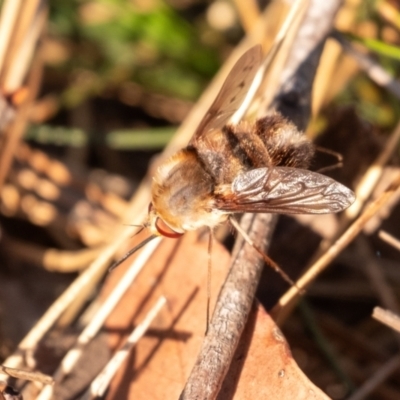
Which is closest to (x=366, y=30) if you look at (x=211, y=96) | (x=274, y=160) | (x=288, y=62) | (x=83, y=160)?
(x=211, y=96)

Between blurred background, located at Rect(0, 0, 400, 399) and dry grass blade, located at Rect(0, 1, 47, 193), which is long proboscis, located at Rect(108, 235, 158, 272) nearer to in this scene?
blurred background, located at Rect(0, 0, 400, 399)

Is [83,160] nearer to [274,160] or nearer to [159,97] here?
[159,97]

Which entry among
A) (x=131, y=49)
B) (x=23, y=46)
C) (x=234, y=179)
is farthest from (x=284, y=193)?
(x=131, y=49)

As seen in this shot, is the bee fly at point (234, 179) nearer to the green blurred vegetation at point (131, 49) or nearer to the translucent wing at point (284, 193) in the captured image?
the translucent wing at point (284, 193)

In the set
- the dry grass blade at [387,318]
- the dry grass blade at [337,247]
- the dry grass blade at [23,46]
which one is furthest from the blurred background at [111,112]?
the dry grass blade at [387,318]

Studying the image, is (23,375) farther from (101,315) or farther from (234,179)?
(234,179)
